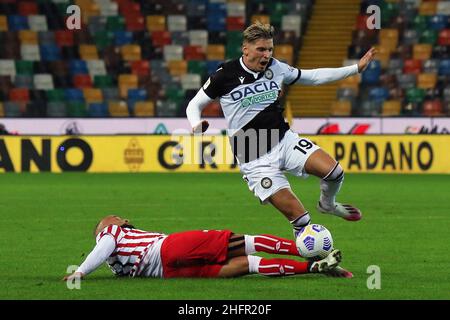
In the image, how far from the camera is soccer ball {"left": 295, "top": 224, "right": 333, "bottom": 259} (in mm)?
9750

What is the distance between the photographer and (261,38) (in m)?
10.3

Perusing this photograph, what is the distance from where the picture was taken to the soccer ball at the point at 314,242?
975cm

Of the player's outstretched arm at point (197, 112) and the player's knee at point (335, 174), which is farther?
the player's knee at point (335, 174)

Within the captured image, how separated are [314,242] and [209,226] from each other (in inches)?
207

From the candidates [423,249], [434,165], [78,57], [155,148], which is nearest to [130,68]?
[78,57]

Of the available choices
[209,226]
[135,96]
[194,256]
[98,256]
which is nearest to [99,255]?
[98,256]

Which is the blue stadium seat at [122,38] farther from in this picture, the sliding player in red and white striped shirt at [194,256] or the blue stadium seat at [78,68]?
the sliding player in red and white striped shirt at [194,256]

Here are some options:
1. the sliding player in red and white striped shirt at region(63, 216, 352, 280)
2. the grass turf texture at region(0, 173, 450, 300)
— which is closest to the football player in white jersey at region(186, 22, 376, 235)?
the sliding player in red and white striped shirt at region(63, 216, 352, 280)

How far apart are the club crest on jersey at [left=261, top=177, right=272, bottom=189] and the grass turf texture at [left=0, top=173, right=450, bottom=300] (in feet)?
2.73

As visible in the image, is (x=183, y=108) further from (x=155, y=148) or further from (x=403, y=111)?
(x=403, y=111)

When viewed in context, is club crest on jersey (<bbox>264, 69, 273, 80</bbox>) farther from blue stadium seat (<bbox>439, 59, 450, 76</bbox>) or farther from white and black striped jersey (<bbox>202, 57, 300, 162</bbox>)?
blue stadium seat (<bbox>439, 59, 450, 76</bbox>)

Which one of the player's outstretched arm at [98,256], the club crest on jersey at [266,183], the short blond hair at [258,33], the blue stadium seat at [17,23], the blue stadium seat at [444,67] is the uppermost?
the short blond hair at [258,33]

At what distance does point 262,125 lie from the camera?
10.5 metres

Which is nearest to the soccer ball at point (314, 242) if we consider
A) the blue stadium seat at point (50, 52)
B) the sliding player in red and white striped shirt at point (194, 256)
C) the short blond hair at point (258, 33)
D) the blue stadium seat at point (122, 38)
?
the sliding player in red and white striped shirt at point (194, 256)
